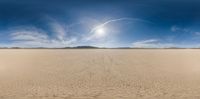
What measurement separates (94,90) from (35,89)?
8.10ft

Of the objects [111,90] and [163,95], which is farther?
[111,90]

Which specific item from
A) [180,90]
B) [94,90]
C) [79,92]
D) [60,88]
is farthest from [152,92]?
[60,88]

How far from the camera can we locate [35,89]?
919 centimetres

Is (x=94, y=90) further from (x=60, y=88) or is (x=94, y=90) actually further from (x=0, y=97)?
(x=0, y=97)

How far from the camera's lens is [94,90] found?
898cm

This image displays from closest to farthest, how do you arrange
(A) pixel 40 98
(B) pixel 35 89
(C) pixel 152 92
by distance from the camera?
1. (A) pixel 40 98
2. (C) pixel 152 92
3. (B) pixel 35 89

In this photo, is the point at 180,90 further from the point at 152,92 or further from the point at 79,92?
the point at 79,92

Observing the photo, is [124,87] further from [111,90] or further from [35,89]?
[35,89]

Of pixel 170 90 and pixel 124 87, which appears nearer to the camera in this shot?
pixel 170 90

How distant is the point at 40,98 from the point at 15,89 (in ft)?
7.30

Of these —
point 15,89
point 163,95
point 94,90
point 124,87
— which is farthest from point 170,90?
point 15,89

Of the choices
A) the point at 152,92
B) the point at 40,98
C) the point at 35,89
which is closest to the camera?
the point at 40,98

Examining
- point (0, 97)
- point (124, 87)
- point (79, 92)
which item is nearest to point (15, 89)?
point (0, 97)

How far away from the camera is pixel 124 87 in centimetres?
963
